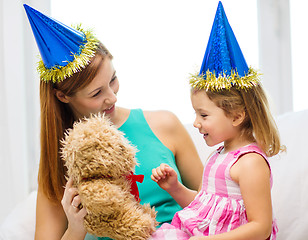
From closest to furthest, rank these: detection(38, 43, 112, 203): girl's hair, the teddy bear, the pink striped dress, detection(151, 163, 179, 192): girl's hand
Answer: the teddy bear, the pink striped dress, detection(151, 163, 179, 192): girl's hand, detection(38, 43, 112, 203): girl's hair

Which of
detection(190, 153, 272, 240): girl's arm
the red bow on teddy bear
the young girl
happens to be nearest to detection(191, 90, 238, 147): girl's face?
the young girl

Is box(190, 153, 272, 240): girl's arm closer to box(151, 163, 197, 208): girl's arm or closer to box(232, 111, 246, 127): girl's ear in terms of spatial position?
box(232, 111, 246, 127): girl's ear

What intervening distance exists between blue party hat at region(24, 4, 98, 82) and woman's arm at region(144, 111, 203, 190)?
16.2 inches

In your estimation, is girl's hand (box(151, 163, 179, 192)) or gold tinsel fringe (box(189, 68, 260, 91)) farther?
girl's hand (box(151, 163, 179, 192))

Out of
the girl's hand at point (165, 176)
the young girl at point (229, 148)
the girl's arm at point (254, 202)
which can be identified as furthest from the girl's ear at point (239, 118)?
the girl's hand at point (165, 176)

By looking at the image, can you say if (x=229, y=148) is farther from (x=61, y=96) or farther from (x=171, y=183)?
(x=61, y=96)

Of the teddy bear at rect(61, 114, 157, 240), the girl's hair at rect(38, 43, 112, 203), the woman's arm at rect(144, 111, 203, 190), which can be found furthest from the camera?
the woman's arm at rect(144, 111, 203, 190)

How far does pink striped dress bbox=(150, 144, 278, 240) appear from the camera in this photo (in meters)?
1.07

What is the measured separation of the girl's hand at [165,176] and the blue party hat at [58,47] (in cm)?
40

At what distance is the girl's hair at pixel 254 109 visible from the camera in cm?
111

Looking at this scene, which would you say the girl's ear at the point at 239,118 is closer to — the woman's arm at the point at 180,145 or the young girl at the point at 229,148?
the young girl at the point at 229,148

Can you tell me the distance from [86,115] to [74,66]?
216mm

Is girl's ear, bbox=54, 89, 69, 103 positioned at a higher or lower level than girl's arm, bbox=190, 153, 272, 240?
higher

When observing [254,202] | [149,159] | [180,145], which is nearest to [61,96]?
[149,159]
